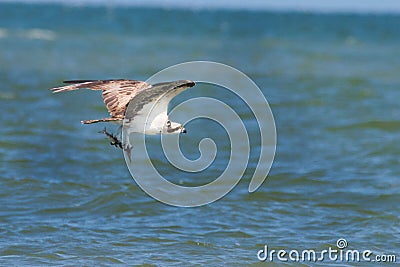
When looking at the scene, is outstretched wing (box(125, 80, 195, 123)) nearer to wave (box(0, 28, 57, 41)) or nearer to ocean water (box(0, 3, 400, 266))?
ocean water (box(0, 3, 400, 266))

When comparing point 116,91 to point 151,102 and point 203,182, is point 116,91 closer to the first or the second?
point 151,102

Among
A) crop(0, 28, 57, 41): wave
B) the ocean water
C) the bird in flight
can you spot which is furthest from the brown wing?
crop(0, 28, 57, 41): wave

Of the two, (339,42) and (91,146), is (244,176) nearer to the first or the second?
(91,146)

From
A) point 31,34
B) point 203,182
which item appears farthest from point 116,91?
point 31,34

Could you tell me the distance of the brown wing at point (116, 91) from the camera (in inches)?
270

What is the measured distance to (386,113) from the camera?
46.6 ft

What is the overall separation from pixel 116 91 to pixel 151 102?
0.42m

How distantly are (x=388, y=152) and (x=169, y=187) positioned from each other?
11.4 ft

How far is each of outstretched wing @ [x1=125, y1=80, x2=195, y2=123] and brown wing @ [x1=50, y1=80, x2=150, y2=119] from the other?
91 millimetres

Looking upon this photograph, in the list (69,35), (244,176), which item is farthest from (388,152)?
(69,35)

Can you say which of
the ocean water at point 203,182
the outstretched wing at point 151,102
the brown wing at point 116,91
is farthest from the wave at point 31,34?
the outstretched wing at point 151,102

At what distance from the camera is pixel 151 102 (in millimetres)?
6766

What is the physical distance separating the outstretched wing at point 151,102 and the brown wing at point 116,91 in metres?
0.09

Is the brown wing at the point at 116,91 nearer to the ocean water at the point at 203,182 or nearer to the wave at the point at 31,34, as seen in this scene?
the ocean water at the point at 203,182
